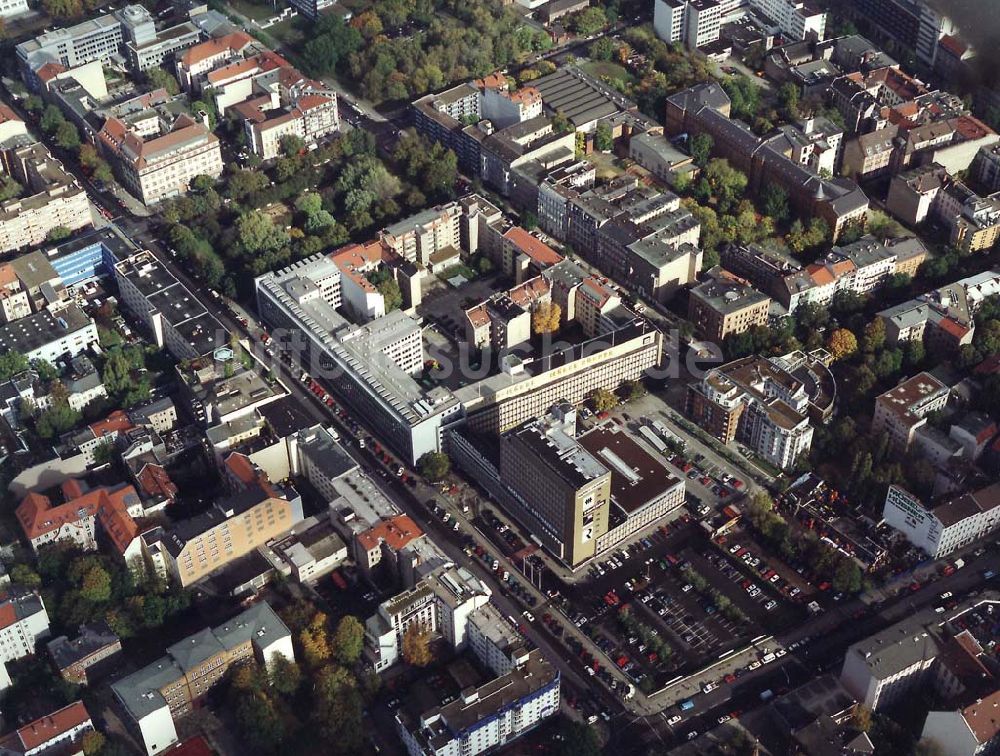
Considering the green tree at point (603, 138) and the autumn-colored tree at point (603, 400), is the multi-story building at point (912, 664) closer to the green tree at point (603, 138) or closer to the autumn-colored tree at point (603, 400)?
the autumn-colored tree at point (603, 400)

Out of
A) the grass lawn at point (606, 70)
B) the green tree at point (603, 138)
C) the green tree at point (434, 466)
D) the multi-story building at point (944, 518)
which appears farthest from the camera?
the grass lawn at point (606, 70)

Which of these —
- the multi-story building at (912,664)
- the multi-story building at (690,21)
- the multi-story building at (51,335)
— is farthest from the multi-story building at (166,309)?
the multi-story building at (690,21)

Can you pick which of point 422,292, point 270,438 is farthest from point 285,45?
point 270,438

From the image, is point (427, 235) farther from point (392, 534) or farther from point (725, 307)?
point (392, 534)

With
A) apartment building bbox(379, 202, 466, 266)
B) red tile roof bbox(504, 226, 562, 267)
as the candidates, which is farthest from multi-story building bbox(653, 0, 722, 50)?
apartment building bbox(379, 202, 466, 266)

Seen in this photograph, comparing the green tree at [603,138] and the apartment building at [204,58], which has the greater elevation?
the apartment building at [204,58]

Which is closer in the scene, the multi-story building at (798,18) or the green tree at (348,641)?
the green tree at (348,641)
